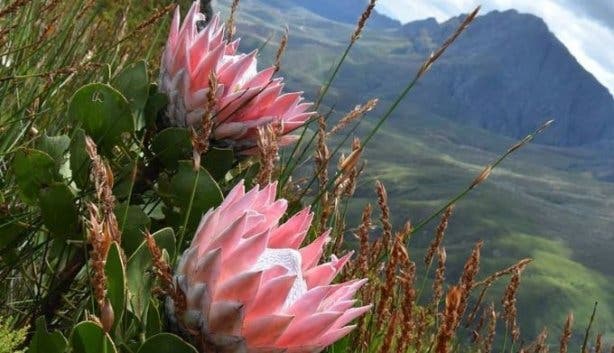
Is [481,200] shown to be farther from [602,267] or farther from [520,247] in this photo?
[602,267]

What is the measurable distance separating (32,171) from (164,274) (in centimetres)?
53

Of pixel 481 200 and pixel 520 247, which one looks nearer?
pixel 520 247

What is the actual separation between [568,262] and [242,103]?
147 meters

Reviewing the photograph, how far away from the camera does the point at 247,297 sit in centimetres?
91

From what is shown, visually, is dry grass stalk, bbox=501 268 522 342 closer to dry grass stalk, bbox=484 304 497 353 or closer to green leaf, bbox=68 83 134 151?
dry grass stalk, bbox=484 304 497 353

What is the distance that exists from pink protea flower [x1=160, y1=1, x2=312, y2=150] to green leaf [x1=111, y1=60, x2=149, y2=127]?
0.04m

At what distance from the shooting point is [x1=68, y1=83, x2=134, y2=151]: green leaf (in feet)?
4.45

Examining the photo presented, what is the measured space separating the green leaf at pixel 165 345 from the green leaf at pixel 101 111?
1.95ft

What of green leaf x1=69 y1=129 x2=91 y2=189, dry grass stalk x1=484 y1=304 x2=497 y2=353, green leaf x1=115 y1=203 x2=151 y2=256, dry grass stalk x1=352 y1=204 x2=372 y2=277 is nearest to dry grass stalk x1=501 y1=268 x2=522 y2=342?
dry grass stalk x1=484 y1=304 x2=497 y2=353

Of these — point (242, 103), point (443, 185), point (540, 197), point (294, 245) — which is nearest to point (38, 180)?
point (242, 103)

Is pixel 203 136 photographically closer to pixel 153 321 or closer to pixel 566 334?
pixel 153 321

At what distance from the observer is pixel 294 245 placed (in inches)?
42.4

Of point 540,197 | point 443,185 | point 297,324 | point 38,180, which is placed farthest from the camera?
point 540,197

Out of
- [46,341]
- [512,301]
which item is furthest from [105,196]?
[512,301]
